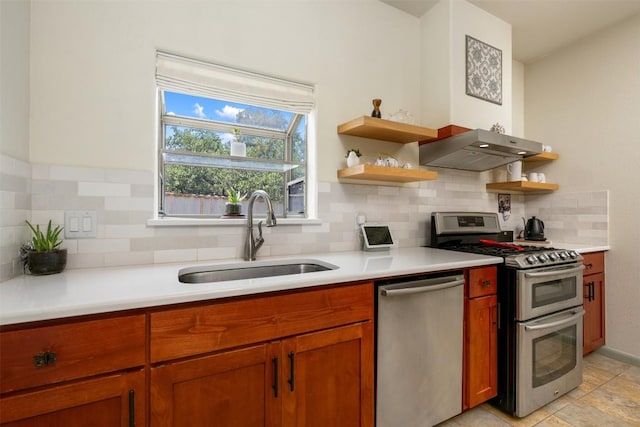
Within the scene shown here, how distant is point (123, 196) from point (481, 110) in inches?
102

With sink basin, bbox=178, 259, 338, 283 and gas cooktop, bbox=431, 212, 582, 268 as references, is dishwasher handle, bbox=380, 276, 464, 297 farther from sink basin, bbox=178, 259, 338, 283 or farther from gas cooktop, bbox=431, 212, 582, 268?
gas cooktop, bbox=431, 212, 582, 268

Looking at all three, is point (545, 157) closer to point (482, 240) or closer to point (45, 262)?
point (482, 240)

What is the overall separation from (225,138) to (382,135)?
107 centimetres

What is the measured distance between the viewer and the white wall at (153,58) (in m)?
1.39

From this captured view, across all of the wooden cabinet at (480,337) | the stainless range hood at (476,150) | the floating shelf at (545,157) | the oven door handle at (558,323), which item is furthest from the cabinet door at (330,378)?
the floating shelf at (545,157)

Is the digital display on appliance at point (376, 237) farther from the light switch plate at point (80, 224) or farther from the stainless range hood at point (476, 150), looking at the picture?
the light switch plate at point (80, 224)

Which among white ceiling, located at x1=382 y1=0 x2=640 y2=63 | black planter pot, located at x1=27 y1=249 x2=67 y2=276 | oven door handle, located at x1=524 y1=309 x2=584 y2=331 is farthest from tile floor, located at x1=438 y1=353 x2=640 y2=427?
white ceiling, located at x1=382 y1=0 x2=640 y2=63

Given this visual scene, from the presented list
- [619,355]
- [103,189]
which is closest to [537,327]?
[619,355]

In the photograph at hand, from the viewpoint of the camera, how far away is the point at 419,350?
152 centimetres

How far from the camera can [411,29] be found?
8.13ft

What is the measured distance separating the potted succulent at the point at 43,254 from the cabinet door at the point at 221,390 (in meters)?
0.70

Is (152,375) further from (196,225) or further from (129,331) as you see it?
(196,225)

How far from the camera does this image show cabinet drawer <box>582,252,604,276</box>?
7.94 feet

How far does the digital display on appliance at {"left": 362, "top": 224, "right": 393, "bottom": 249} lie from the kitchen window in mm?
447
